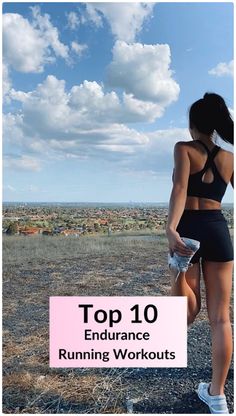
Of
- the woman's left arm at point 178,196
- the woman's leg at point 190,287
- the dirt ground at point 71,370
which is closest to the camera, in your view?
the woman's left arm at point 178,196

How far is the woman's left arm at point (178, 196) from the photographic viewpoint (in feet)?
6.09

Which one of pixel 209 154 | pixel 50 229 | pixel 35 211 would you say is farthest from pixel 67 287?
pixel 209 154

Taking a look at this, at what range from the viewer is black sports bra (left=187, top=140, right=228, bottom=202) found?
187 cm

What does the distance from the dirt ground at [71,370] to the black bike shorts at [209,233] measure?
664 mm

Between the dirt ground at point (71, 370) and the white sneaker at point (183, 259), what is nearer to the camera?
the white sneaker at point (183, 259)

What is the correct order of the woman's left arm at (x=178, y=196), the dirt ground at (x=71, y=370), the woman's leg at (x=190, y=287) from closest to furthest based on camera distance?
the woman's left arm at (x=178, y=196) → the woman's leg at (x=190, y=287) → the dirt ground at (x=71, y=370)

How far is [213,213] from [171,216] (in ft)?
0.60

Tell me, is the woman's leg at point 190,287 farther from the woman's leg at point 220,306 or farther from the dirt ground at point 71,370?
the dirt ground at point 71,370

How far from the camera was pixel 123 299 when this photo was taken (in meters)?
2.16

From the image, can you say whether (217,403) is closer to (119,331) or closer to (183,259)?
(119,331)

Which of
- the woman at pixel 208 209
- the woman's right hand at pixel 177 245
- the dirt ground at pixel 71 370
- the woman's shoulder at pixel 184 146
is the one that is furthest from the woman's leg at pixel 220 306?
the woman's shoulder at pixel 184 146

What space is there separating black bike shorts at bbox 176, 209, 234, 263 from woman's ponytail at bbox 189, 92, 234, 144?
1.17 ft

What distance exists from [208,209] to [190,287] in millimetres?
389

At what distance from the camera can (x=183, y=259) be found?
1.90m
